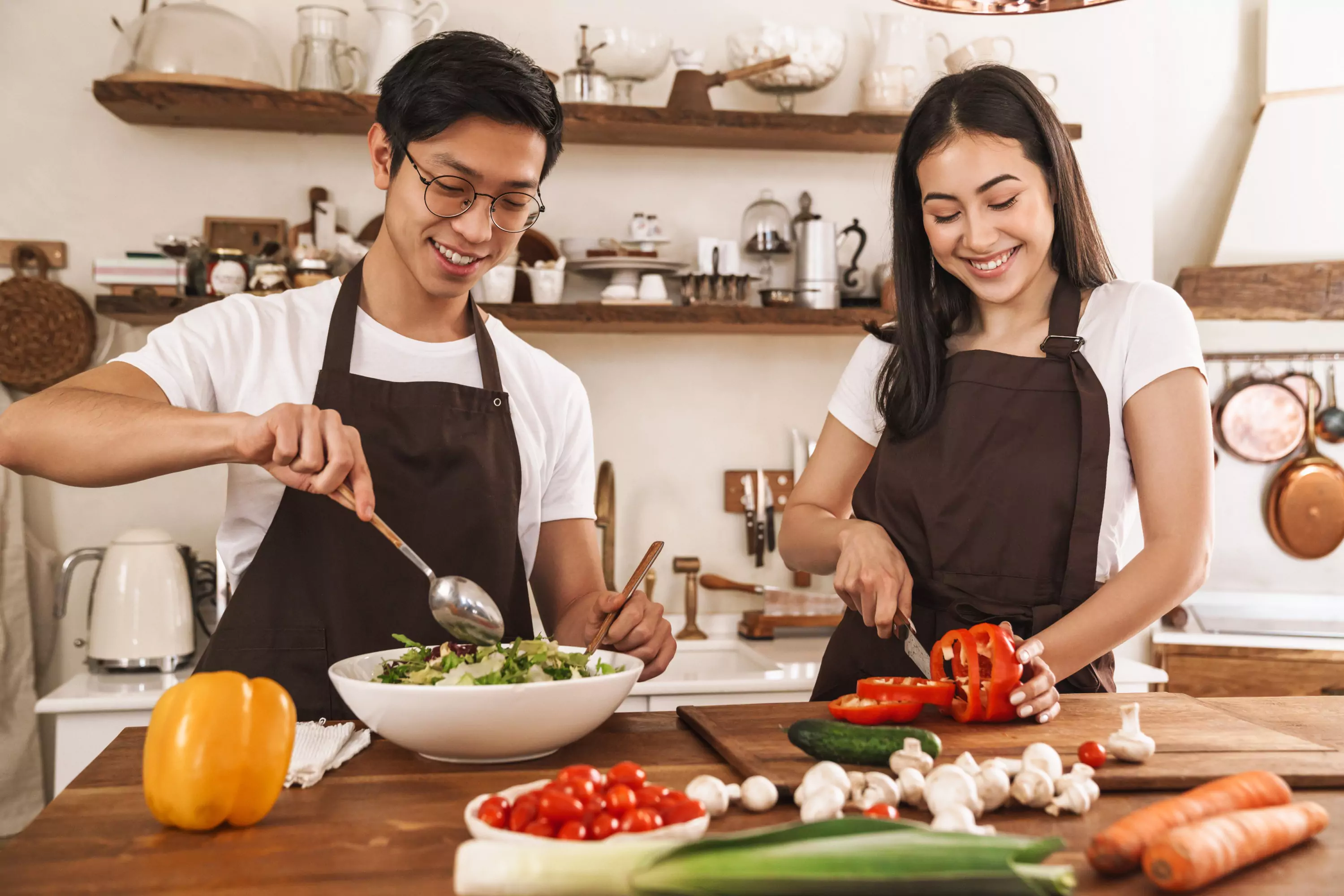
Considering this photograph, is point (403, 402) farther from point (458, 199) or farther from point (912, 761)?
point (912, 761)

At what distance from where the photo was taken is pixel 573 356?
3.41 m

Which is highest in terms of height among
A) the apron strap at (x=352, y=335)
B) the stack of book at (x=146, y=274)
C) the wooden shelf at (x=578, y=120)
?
the wooden shelf at (x=578, y=120)

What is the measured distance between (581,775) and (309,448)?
53cm

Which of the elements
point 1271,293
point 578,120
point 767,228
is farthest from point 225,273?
point 1271,293

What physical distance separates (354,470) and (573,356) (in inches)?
83.8

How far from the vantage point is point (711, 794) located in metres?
1.06

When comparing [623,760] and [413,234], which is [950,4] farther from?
[623,760]

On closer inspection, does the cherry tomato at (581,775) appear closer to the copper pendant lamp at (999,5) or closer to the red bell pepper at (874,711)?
the red bell pepper at (874,711)

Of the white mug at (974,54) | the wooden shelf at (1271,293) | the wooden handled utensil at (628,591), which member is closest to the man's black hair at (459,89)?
the wooden handled utensil at (628,591)

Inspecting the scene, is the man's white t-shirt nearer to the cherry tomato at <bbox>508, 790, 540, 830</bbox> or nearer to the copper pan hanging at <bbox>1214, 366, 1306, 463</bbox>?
the cherry tomato at <bbox>508, 790, 540, 830</bbox>

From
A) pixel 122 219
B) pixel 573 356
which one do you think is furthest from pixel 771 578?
pixel 122 219

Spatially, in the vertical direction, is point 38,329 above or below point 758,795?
above

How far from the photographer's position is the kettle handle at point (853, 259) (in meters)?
3.39

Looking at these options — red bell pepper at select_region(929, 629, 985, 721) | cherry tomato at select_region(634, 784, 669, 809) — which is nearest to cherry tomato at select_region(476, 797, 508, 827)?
cherry tomato at select_region(634, 784, 669, 809)
